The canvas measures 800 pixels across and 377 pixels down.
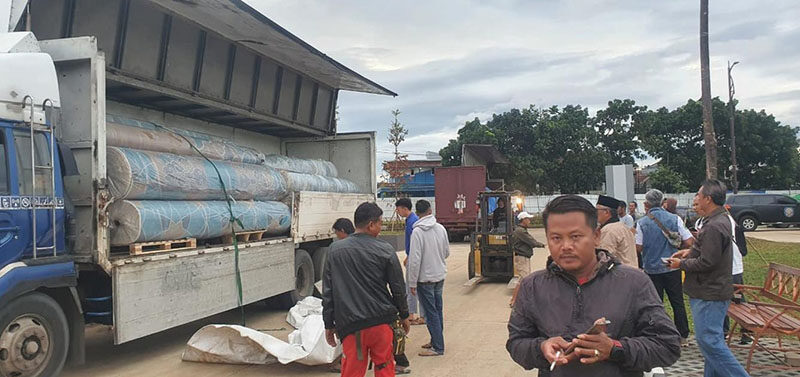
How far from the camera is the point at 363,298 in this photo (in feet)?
15.2

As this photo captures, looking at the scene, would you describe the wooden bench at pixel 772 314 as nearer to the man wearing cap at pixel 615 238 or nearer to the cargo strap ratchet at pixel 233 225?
the man wearing cap at pixel 615 238

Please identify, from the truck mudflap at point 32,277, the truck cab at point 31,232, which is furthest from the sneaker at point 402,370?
the truck mudflap at point 32,277

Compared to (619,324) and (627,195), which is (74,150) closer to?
(619,324)

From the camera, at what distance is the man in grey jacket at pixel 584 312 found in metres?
2.13

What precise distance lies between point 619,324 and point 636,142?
128 feet

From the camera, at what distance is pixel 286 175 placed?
33.4ft

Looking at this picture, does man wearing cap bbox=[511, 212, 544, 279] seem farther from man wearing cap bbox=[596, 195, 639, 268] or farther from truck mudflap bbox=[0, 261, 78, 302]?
truck mudflap bbox=[0, 261, 78, 302]

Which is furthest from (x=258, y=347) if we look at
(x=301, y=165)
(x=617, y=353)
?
(x=301, y=165)

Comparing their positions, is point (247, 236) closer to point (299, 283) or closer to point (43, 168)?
point (299, 283)

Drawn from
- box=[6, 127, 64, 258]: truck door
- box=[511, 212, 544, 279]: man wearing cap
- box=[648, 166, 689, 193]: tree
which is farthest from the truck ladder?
box=[648, 166, 689, 193]: tree

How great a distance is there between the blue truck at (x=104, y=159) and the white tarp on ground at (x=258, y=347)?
18.1 inches

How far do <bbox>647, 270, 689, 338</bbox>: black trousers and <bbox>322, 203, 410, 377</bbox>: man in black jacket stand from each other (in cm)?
363

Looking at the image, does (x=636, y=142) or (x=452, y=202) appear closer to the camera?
(x=452, y=202)

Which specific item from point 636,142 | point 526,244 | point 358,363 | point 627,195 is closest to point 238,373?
point 358,363
